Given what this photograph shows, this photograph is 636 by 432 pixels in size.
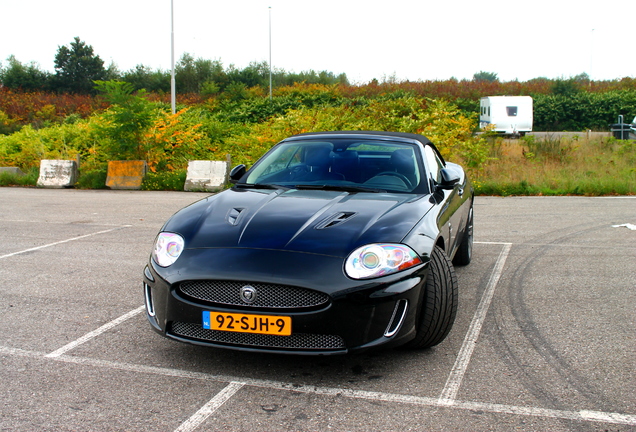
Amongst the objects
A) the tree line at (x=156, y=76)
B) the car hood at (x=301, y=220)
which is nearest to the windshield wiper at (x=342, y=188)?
the car hood at (x=301, y=220)

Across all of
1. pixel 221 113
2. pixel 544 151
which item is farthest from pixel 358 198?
pixel 221 113

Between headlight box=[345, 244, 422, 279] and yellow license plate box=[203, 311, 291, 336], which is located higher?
headlight box=[345, 244, 422, 279]

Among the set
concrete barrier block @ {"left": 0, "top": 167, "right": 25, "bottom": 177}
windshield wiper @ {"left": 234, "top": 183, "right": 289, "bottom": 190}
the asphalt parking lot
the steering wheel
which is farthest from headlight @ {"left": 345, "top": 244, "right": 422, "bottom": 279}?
concrete barrier block @ {"left": 0, "top": 167, "right": 25, "bottom": 177}

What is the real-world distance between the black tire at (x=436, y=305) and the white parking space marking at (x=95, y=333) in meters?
2.20

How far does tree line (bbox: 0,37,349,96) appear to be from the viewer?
6444 cm

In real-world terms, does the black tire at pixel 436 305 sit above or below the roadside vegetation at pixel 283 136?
below

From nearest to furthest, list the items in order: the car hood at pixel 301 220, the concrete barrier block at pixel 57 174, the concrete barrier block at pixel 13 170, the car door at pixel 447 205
Answer: the car hood at pixel 301 220 < the car door at pixel 447 205 < the concrete barrier block at pixel 57 174 < the concrete barrier block at pixel 13 170

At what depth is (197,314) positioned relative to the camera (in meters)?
3.62

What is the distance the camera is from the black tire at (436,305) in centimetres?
388

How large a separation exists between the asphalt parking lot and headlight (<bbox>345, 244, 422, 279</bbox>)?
636 millimetres

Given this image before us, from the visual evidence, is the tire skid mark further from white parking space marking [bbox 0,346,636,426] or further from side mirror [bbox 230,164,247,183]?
side mirror [bbox 230,164,247,183]

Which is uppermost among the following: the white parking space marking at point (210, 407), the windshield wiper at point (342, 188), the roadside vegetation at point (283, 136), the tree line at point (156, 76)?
the tree line at point (156, 76)

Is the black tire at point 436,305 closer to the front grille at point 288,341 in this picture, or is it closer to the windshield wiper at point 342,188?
the front grille at point 288,341

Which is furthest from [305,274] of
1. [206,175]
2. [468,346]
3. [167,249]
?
[206,175]
